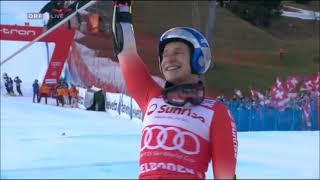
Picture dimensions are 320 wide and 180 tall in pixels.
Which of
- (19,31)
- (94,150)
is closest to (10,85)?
(19,31)

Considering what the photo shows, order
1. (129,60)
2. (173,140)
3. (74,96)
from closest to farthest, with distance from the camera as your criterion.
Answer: (173,140)
(129,60)
(74,96)

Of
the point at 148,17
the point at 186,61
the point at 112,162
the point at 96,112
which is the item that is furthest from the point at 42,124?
the point at 148,17

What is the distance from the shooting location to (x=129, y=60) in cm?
238

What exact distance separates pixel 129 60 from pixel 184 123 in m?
0.39

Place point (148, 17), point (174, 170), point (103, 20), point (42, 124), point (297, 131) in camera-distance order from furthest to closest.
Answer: point (148, 17), point (103, 20), point (297, 131), point (42, 124), point (174, 170)

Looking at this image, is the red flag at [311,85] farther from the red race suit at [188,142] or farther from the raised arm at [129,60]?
the red race suit at [188,142]

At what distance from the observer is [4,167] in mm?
7105

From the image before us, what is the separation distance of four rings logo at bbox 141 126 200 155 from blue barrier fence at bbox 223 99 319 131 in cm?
1266

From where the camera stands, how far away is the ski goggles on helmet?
2150 millimetres

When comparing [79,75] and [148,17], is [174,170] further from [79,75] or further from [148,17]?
[148,17]

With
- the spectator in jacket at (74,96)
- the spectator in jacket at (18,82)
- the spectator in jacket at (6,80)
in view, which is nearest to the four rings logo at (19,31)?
the spectator in jacket at (6,80)

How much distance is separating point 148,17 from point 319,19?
31.7ft

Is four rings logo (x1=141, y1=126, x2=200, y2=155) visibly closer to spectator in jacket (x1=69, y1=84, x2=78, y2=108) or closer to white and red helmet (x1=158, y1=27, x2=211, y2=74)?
white and red helmet (x1=158, y1=27, x2=211, y2=74)

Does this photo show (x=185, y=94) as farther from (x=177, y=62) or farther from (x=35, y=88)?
(x=35, y=88)
